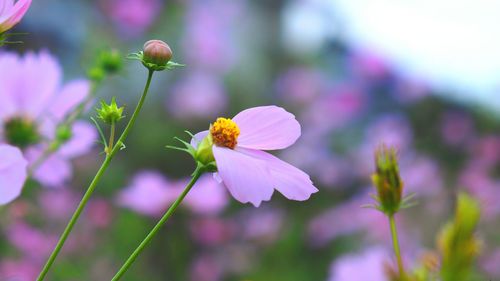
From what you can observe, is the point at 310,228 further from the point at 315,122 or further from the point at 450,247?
the point at 450,247

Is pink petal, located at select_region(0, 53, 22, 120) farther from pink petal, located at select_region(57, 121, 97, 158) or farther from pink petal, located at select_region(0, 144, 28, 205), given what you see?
pink petal, located at select_region(0, 144, 28, 205)

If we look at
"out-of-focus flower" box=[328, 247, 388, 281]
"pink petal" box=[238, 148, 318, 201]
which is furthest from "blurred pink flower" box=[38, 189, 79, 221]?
"pink petal" box=[238, 148, 318, 201]

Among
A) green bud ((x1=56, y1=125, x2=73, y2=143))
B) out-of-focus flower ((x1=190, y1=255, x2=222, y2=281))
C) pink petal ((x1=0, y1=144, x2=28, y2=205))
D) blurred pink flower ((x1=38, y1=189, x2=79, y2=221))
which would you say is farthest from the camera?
blurred pink flower ((x1=38, y1=189, x2=79, y2=221))

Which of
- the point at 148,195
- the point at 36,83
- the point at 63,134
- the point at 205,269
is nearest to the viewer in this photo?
the point at 63,134

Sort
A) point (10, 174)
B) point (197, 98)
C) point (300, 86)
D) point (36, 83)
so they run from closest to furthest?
1. point (10, 174)
2. point (36, 83)
3. point (197, 98)
4. point (300, 86)

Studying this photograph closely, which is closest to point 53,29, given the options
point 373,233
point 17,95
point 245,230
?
point 245,230

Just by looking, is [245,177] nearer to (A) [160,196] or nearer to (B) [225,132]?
(B) [225,132]

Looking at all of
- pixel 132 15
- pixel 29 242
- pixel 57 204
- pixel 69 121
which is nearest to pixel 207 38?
pixel 132 15
